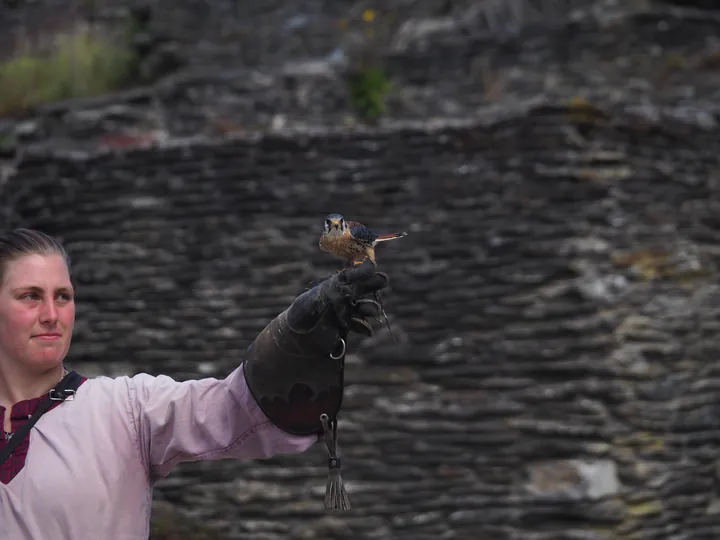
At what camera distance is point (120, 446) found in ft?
6.15

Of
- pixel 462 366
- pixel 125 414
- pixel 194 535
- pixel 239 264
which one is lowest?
pixel 194 535

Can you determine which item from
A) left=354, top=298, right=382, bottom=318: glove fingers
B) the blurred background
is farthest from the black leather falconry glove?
the blurred background

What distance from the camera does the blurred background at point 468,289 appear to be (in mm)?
5113

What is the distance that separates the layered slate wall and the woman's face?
11.6 ft

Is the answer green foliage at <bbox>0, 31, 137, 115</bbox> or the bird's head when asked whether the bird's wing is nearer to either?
the bird's head

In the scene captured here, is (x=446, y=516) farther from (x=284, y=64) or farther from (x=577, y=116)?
(x=284, y=64)

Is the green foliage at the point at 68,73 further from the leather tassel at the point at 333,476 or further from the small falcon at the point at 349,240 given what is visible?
the leather tassel at the point at 333,476

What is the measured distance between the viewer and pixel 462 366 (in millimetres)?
5262

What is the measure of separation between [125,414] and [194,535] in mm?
3559

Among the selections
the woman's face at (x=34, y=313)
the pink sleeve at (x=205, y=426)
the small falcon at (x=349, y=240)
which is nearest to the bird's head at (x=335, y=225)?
the small falcon at (x=349, y=240)

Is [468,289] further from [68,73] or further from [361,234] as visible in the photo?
[68,73]

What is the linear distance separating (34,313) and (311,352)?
1.83 feet

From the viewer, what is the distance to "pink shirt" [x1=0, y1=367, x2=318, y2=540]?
5.78 feet

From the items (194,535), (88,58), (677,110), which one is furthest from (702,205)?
(88,58)
